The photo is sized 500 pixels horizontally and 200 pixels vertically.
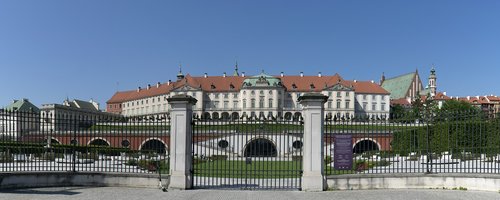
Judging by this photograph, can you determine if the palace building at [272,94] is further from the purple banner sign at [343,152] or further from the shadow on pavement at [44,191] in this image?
the shadow on pavement at [44,191]

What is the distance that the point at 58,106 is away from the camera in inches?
3898

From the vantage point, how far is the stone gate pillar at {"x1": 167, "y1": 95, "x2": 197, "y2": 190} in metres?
14.7

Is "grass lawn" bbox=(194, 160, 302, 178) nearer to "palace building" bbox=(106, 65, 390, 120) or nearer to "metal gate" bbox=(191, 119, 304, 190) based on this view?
"metal gate" bbox=(191, 119, 304, 190)

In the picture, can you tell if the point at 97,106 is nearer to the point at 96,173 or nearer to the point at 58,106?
the point at 58,106

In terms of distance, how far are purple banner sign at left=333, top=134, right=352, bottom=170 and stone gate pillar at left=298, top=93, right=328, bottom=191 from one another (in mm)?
840

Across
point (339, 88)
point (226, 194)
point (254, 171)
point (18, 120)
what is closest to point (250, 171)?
point (254, 171)

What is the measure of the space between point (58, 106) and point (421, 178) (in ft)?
317

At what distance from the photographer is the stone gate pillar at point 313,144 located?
14.5 metres

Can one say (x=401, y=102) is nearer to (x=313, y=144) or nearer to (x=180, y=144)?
(x=313, y=144)

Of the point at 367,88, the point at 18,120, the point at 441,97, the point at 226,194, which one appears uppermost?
the point at 367,88

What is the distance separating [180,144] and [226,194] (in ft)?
7.66

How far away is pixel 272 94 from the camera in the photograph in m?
123

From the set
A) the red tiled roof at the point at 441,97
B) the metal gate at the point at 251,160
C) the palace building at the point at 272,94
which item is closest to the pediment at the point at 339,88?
the palace building at the point at 272,94

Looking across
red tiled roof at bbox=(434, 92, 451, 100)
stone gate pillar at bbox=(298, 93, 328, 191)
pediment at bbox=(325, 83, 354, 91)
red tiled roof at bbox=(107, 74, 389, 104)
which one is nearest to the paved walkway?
stone gate pillar at bbox=(298, 93, 328, 191)
